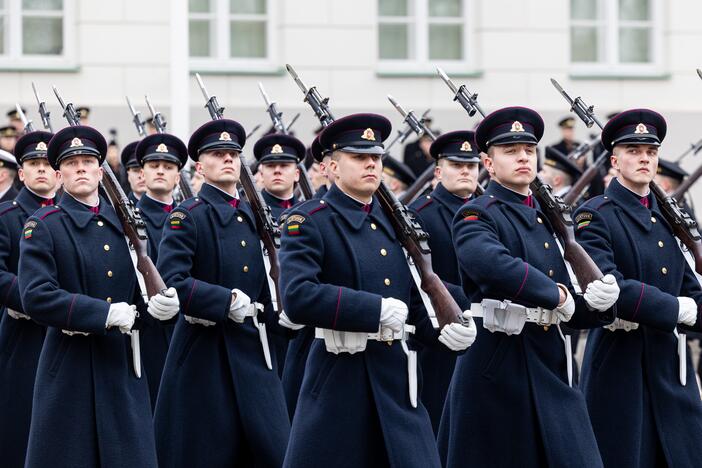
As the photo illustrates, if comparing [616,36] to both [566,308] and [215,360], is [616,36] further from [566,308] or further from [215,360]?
[566,308]

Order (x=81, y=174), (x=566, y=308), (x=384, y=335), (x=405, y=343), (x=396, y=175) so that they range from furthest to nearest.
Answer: (x=396, y=175)
(x=81, y=174)
(x=566, y=308)
(x=405, y=343)
(x=384, y=335)

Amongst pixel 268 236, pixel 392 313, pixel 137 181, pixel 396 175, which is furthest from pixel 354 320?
pixel 396 175

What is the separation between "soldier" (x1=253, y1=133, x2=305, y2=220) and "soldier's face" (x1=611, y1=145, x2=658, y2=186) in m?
3.13

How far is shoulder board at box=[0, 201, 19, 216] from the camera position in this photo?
10211 mm

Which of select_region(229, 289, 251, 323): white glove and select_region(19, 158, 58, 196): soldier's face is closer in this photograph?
select_region(229, 289, 251, 323): white glove

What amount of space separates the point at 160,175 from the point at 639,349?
12.0ft

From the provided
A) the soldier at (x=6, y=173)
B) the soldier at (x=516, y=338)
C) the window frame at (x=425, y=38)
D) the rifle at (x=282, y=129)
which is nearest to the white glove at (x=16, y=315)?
the soldier at (x=6, y=173)

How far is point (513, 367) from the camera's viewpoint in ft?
27.3

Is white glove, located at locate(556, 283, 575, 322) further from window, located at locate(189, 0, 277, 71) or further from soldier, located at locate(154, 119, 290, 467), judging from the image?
window, located at locate(189, 0, 277, 71)

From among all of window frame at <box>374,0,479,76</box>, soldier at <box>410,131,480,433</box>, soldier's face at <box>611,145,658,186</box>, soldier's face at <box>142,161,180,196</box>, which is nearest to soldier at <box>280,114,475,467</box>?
soldier's face at <box>611,145,658,186</box>

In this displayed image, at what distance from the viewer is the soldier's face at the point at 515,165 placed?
8625 millimetres

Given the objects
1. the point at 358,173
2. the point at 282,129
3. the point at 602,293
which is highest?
the point at 282,129

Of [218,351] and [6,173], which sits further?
[6,173]

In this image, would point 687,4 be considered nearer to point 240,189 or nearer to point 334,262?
point 240,189
